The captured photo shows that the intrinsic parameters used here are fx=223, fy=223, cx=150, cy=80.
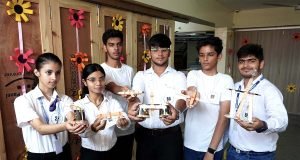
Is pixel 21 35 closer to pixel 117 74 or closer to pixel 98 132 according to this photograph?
pixel 117 74

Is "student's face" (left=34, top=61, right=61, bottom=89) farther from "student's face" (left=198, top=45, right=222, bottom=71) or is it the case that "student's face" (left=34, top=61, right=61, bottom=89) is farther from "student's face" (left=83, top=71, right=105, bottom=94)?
"student's face" (left=198, top=45, right=222, bottom=71)

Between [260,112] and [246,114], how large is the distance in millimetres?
225

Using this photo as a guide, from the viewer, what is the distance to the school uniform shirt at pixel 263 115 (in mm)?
1228

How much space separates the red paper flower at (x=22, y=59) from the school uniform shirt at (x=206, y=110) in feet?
4.04

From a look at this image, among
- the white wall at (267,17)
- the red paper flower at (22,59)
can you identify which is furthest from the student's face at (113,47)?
the white wall at (267,17)

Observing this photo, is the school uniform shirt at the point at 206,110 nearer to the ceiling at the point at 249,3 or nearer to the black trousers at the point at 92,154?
the black trousers at the point at 92,154

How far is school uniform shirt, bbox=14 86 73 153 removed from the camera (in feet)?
4.11

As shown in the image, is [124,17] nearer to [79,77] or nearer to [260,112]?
[79,77]

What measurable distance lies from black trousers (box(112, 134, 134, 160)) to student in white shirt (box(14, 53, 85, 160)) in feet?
1.43

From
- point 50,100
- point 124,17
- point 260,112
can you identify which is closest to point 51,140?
point 50,100

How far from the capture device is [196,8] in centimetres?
400

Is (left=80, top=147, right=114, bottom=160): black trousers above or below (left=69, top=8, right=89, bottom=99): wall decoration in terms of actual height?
below

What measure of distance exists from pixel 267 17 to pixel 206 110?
526 centimetres

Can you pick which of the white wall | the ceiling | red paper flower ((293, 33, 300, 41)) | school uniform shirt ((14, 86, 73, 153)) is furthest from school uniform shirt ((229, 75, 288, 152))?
red paper flower ((293, 33, 300, 41))
